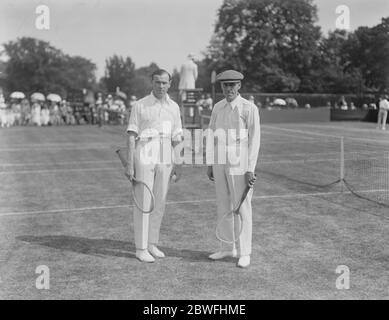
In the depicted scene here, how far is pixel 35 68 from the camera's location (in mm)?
86812

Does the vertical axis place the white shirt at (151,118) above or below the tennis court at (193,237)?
above

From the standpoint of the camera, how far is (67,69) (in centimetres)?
9681

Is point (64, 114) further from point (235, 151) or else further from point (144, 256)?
point (235, 151)

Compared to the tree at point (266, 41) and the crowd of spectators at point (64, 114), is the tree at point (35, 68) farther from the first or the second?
the crowd of spectators at point (64, 114)

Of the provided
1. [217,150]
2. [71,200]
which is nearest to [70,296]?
[217,150]

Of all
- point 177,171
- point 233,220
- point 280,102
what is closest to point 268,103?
point 280,102

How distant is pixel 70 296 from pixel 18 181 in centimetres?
804

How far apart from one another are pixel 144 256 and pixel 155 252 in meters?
0.21

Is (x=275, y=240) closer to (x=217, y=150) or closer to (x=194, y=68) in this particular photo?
(x=217, y=150)

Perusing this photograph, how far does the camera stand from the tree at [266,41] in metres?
60.2

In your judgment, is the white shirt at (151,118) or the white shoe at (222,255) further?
the white shoe at (222,255)

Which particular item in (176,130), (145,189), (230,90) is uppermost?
(230,90)

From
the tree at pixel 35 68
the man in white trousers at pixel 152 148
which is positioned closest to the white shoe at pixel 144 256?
the man in white trousers at pixel 152 148

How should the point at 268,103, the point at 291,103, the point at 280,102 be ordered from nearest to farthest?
the point at 280,102 < the point at 268,103 < the point at 291,103
